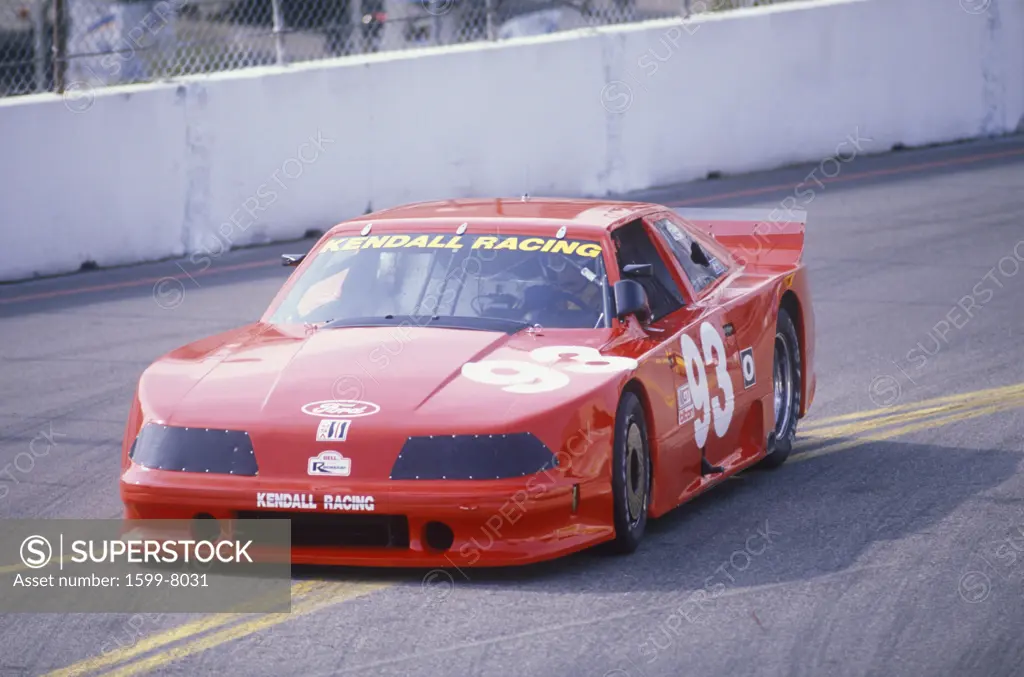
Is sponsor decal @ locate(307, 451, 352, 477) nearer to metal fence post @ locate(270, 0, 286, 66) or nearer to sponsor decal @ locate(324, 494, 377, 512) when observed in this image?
sponsor decal @ locate(324, 494, 377, 512)

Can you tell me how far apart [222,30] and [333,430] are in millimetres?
10384

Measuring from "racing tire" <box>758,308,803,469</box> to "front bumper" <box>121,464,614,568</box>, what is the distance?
2.62 m

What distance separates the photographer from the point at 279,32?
1611 centimetres

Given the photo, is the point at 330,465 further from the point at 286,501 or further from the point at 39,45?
the point at 39,45

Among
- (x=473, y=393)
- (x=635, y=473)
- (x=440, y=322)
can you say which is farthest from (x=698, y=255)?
(x=473, y=393)

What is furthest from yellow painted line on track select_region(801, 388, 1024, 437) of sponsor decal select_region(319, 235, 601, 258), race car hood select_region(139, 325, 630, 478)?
race car hood select_region(139, 325, 630, 478)

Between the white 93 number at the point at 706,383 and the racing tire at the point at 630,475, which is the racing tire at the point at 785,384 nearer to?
the white 93 number at the point at 706,383

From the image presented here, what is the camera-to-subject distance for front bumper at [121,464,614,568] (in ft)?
20.1

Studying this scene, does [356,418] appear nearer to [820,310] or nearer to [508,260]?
[508,260]

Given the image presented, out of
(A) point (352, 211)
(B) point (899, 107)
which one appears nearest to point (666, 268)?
(A) point (352, 211)

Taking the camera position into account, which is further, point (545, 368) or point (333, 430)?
point (545, 368)

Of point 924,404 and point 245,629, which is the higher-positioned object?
point 245,629

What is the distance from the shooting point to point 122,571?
257 inches

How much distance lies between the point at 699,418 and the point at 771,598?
1.55 metres
